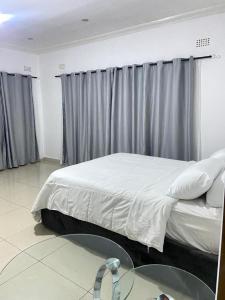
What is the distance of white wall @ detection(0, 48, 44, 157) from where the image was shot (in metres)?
4.87

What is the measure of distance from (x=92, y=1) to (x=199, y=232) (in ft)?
8.75

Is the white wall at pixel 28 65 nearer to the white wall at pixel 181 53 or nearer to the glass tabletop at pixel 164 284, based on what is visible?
the white wall at pixel 181 53

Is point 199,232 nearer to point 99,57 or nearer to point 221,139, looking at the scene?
point 221,139

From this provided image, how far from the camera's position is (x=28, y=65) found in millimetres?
5254

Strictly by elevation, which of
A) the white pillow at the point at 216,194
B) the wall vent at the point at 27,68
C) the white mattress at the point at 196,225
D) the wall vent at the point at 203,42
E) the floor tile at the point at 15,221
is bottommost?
the floor tile at the point at 15,221

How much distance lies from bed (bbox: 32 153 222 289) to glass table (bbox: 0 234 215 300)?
15cm

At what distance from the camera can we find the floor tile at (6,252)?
2107mm

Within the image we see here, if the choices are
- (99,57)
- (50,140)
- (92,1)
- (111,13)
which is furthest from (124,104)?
(50,140)

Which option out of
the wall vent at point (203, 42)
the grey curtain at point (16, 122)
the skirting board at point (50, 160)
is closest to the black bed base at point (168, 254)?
the wall vent at point (203, 42)

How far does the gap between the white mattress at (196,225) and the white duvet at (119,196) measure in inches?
2.9

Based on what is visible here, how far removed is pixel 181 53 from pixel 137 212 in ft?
8.66

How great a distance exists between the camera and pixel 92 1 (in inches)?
109

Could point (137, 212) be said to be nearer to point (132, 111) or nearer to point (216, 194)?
point (216, 194)

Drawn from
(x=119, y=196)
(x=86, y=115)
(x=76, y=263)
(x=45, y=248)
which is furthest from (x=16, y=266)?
(x=86, y=115)
